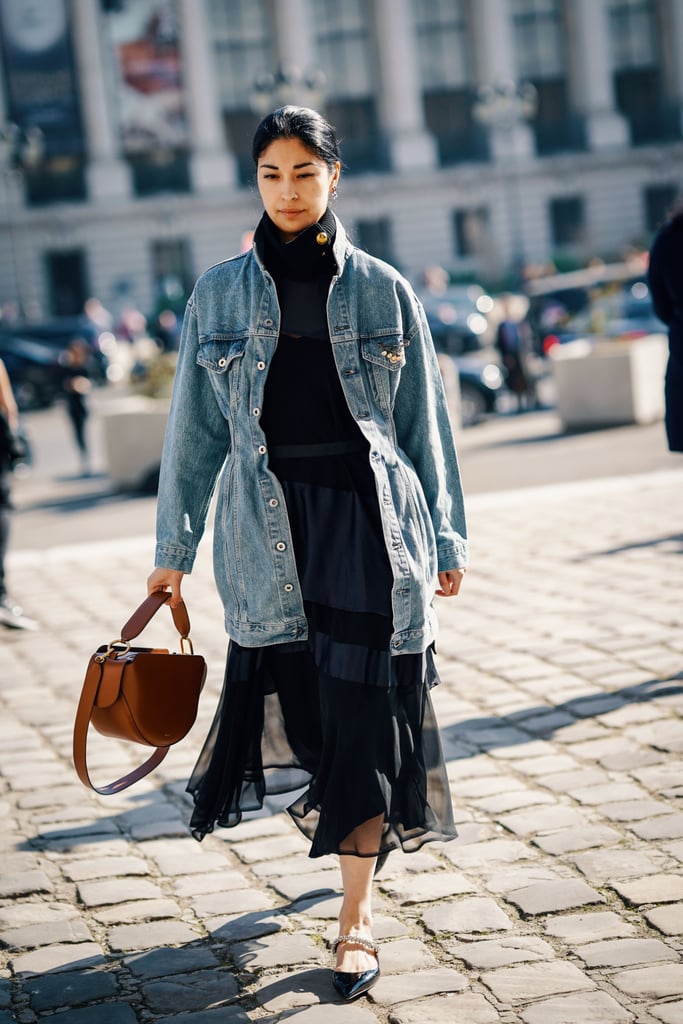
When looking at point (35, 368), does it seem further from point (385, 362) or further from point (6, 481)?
point (385, 362)

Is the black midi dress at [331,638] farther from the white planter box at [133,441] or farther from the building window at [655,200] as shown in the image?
the building window at [655,200]

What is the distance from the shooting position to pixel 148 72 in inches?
2025

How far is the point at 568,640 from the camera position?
6.31 metres

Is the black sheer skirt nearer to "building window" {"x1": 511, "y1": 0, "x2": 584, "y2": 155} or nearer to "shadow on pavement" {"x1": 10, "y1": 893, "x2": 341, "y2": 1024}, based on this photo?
"shadow on pavement" {"x1": 10, "y1": 893, "x2": 341, "y2": 1024}

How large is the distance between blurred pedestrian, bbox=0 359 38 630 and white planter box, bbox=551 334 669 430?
348 inches

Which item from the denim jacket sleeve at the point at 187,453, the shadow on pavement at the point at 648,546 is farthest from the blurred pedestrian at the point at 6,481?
the denim jacket sleeve at the point at 187,453

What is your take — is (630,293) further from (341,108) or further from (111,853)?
(341,108)

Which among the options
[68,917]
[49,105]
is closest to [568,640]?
[68,917]

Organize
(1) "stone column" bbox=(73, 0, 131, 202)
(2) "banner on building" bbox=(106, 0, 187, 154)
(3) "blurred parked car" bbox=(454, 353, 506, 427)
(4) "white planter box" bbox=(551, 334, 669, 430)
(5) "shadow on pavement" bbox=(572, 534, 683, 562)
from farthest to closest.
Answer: (2) "banner on building" bbox=(106, 0, 187, 154) < (1) "stone column" bbox=(73, 0, 131, 202) < (3) "blurred parked car" bbox=(454, 353, 506, 427) < (4) "white planter box" bbox=(551, 334, 669, 430) < (5) "shadow on pavement" bbox=(572, 534, 683, 562)

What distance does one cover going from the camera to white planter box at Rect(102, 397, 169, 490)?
47.8ft

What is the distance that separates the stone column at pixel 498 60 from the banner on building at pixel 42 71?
16.1 meters

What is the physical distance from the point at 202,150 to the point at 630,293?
33858 millimetres

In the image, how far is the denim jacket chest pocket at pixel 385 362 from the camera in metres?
3.29

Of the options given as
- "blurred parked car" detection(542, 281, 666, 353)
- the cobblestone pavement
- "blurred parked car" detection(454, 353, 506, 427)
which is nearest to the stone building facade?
"blurred parked car" detection(542, 281, 666, 353)
